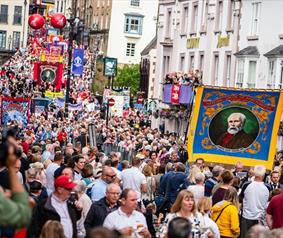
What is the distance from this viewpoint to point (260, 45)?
4900cm

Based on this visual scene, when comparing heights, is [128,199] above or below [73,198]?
above

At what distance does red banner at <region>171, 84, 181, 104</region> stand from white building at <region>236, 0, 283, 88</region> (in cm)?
406

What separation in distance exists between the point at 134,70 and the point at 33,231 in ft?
304

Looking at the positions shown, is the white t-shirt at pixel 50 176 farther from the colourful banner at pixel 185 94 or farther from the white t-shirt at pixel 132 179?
the colourful banner at pixel 185 94

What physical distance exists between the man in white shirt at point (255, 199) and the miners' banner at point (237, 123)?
20.1 feet

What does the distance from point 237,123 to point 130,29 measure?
297ft

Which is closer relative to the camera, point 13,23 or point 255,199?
point 255,199

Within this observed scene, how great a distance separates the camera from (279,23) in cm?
4734

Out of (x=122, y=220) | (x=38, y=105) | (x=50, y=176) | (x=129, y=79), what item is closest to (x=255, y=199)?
(x=50, y=176)

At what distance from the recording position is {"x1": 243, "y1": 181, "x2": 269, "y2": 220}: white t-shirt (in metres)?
18.5

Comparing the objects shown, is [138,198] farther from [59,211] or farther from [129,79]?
[129,79]

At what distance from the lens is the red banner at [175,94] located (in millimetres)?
54578

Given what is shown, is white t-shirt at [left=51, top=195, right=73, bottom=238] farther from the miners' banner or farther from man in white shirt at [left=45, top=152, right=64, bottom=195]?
the miners' banner

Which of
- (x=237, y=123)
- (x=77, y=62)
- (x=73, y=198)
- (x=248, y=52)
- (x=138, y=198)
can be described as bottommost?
(x=138, y=198)
